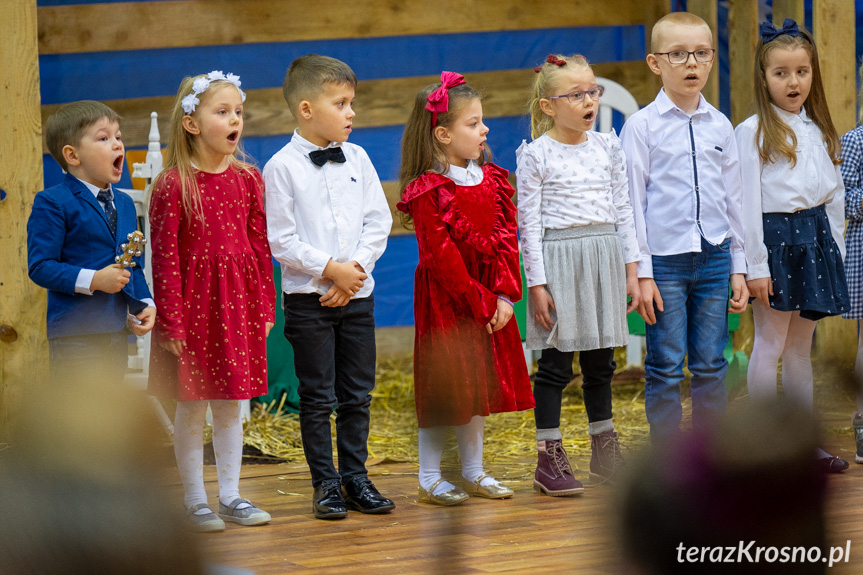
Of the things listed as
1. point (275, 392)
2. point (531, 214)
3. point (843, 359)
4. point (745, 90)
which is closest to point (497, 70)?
point (745, 90)

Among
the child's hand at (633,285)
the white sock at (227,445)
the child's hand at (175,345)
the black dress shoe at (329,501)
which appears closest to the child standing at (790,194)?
the child's hand at (633,285)

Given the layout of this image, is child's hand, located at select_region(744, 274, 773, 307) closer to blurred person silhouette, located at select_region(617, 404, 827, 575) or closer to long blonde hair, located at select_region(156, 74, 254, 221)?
long blonde hair, located at select_region(156, 74, 254, 221)

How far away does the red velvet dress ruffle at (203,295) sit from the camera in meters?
2.55

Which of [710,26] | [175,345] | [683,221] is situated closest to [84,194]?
[175,345]

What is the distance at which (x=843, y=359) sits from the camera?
21.5 inches

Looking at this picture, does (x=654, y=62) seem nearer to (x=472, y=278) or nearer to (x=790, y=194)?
(x=790, y=194)

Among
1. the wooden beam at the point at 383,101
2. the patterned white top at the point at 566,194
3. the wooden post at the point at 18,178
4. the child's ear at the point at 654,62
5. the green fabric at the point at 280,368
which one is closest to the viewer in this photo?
the patterned white top at the point at 566,194

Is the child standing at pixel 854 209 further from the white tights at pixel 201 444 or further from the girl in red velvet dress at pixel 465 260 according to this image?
the white tights at pixel 201 444

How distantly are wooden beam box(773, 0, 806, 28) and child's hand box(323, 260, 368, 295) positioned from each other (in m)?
2.43

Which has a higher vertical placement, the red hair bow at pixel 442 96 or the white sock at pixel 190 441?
the red hair bow at pixel 442 96

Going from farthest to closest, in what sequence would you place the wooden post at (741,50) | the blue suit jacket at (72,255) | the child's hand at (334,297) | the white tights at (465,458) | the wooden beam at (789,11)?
the wooden post at (741,50) → the wooden beam at (789,11) → the white tights at (465,458) → the child's hand at (334,297) → the blue suit jacket at (72,255)

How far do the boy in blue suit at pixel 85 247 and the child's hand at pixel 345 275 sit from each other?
0.48m

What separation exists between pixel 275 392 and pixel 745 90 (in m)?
2.63

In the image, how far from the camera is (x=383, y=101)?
4.95 m
